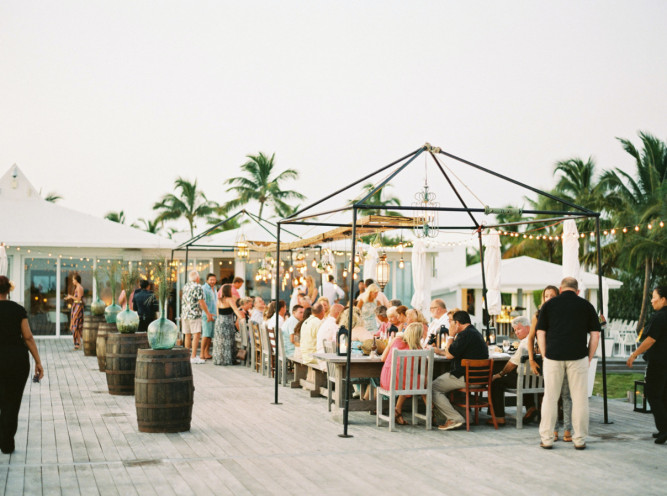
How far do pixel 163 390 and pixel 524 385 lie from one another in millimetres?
4011

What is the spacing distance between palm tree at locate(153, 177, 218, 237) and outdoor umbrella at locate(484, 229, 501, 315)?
33.6m

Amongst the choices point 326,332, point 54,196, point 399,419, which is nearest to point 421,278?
point 326,332

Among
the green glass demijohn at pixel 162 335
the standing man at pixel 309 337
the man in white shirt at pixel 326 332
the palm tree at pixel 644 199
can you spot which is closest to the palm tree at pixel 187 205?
the palm tree at pixel 644 199

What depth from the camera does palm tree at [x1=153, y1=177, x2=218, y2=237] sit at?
45.7 meters

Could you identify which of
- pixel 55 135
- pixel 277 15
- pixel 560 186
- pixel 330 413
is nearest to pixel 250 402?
pixel 330 413

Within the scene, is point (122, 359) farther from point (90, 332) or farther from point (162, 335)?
point (90, 332)

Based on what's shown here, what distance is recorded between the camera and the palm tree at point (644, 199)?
28.1 meters

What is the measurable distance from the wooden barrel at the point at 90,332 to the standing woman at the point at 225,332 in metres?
2.42

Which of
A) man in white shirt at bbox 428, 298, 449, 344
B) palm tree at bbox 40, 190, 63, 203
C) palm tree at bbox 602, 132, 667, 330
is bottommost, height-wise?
man in white shirt at bbox 428, 298, 449, 344

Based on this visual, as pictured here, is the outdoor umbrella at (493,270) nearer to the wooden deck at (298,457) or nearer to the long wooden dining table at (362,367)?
the wooden deck at (298,457)

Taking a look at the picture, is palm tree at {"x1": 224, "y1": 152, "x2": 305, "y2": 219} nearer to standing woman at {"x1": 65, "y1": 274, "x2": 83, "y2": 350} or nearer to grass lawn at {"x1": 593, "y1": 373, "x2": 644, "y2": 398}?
standing woman at {"x1": 65, "y1": 274, "x2": 83, "y2": 350}

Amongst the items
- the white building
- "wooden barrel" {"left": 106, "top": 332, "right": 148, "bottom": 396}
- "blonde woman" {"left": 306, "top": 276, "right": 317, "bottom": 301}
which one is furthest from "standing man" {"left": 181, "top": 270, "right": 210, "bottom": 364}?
the white building

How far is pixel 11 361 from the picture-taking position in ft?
22.2

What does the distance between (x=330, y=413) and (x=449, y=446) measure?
90.6 inches
